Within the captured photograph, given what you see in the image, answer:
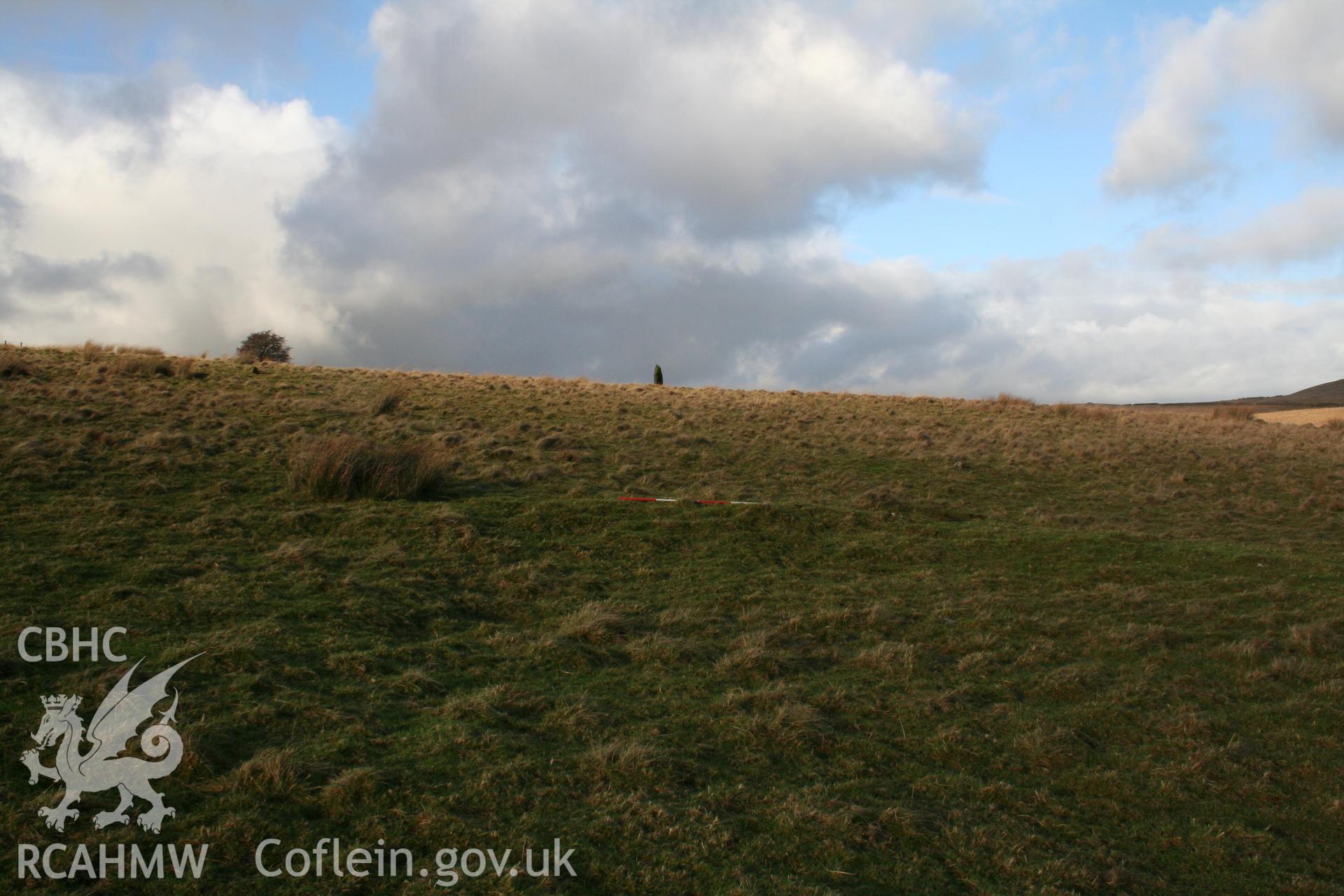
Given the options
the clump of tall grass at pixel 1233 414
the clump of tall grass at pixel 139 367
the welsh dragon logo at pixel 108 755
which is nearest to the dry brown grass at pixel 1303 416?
the clump of tall grass at pixel 1233 414

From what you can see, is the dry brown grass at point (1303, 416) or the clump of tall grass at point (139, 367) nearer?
the clump of tall grass at point (139, 367)

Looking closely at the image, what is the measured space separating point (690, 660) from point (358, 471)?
809cm

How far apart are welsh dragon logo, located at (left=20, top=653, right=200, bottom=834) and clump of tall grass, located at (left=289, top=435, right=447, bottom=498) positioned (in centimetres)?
773

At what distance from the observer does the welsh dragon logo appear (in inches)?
214

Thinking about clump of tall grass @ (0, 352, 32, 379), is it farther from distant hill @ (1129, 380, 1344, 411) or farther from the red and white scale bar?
distant hill @ (1129, 380, 1344, 411)

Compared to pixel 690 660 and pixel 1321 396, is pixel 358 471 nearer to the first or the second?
pixel 690 660

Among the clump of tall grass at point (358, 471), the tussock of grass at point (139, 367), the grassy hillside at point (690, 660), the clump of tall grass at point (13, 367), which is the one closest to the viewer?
the grassy hillside at point (690, 660)

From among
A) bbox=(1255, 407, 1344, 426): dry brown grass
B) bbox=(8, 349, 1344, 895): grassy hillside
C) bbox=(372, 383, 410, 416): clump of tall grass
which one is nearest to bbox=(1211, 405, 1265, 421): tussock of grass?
bbox=(1255, 407, 1344, 426): dry brown grass

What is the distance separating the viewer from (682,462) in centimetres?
1956

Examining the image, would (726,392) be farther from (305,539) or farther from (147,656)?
(147,656)

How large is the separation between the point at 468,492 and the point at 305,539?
401 cm

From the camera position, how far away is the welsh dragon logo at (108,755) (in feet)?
17.8

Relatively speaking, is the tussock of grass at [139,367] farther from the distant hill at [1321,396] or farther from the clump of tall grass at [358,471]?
the distant hill at [1321,396]

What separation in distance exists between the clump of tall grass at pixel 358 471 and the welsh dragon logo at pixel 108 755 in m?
7.73
